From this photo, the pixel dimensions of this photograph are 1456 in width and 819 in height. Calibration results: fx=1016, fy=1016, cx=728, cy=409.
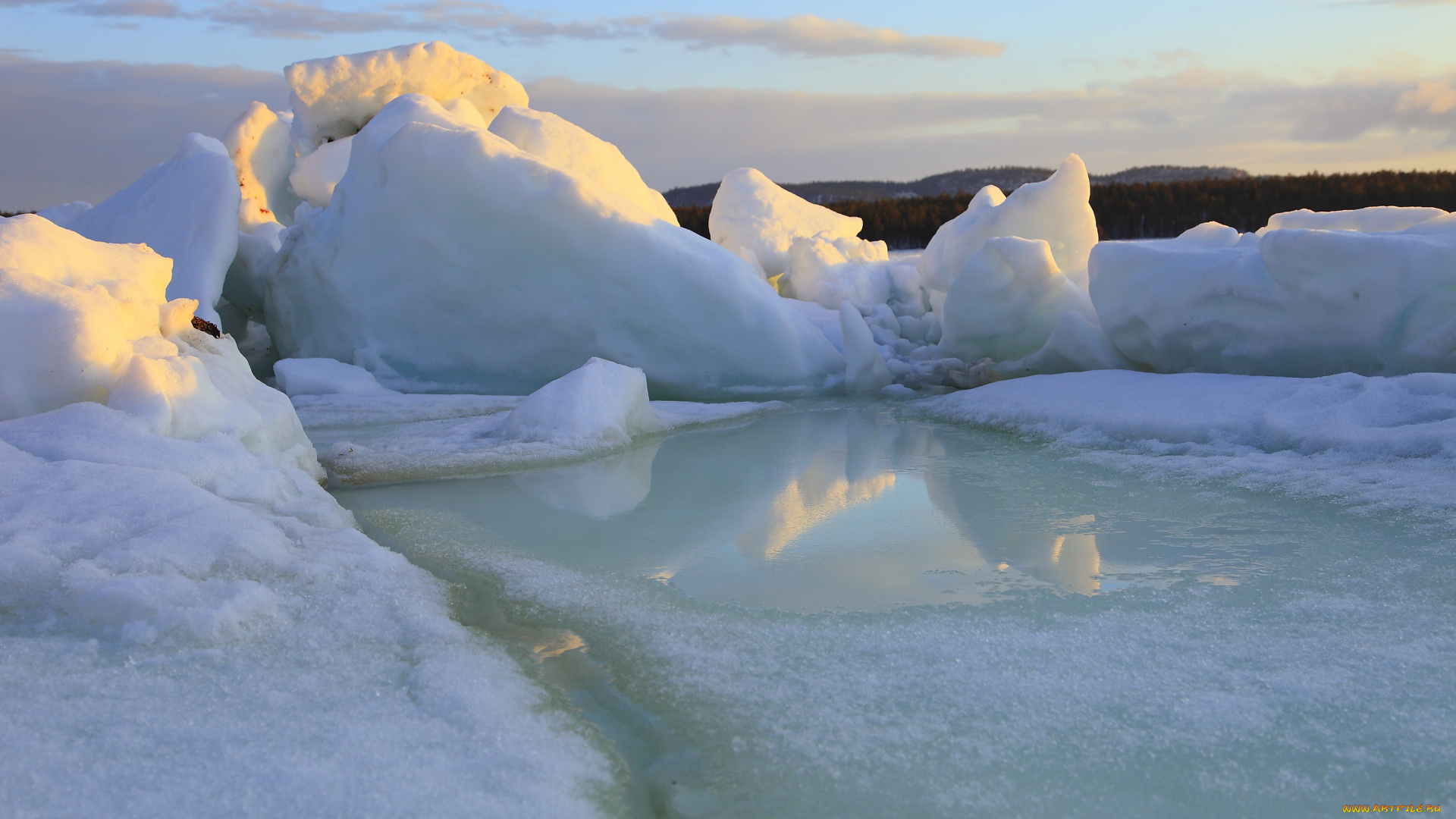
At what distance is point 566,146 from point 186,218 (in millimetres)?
2675

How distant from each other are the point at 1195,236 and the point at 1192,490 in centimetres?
314

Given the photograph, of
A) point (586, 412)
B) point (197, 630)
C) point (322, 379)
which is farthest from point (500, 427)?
point (197, 630)

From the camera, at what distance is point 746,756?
1644 millimetres

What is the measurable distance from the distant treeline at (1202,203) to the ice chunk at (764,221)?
11.1 m

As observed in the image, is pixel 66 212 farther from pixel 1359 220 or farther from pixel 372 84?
pixel 1359 220

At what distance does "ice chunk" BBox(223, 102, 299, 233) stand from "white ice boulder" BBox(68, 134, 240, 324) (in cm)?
186

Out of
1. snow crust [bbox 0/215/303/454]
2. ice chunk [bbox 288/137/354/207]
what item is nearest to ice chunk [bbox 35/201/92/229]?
ice chunk [bbox 288/137/354/207]

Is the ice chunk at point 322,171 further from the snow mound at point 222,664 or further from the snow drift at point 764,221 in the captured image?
the snow mound at point 222,664

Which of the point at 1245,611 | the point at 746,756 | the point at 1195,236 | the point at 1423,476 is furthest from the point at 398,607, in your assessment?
the point at 1195,236

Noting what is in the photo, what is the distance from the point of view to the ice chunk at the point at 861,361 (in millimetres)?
6902

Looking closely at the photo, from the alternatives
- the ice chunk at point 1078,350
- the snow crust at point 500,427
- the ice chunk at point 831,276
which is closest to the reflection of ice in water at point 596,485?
the snow crust at point 500,427

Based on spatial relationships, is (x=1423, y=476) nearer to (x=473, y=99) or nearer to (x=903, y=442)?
(x=903, y=442)

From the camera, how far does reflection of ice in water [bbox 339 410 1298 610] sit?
258cm

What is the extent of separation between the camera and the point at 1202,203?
22656mm
